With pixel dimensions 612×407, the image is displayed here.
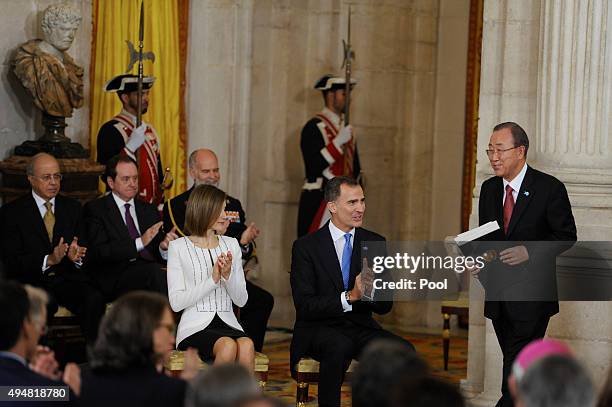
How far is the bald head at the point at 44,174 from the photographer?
25.1 ft

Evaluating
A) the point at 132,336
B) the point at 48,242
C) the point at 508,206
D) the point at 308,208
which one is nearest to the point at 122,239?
the point at 48,242

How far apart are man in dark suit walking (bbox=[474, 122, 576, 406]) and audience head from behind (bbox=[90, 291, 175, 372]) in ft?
8.48

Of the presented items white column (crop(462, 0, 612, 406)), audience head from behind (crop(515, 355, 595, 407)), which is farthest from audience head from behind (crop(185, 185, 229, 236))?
audience head from behind (crop(515, 355, 595, 407))

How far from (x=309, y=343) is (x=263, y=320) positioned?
1.63 m

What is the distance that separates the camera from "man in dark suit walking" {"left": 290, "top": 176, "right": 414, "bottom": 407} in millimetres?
6449

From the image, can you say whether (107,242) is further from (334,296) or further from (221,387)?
(221,387)

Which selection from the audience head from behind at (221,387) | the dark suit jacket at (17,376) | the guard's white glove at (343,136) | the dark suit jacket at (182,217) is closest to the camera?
the audience head from behind at (221,387)

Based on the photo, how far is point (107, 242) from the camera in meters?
7.86

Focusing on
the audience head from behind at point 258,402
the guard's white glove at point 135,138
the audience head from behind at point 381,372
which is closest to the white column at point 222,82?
the guard's white glove at point 135,138

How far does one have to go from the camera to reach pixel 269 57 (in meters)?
10.9

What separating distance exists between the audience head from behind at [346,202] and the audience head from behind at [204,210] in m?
0.56

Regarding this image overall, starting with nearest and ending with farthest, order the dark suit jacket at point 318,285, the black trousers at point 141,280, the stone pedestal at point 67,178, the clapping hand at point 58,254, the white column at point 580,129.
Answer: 1. the dark suit jacket at point 318,285
2. the white column at point 580,129
3. the clapping hand at point 58,254
4. the black trousers at point 141,280
5. the stone pedestal at point 67,178

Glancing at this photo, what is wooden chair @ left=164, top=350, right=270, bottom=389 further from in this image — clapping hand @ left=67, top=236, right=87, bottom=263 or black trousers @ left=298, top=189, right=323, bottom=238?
black trousers @ left=298, top=189, right=323, bottom=238

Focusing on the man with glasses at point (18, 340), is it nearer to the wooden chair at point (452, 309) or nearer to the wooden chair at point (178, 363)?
the wooden chair at point (178, 363)
